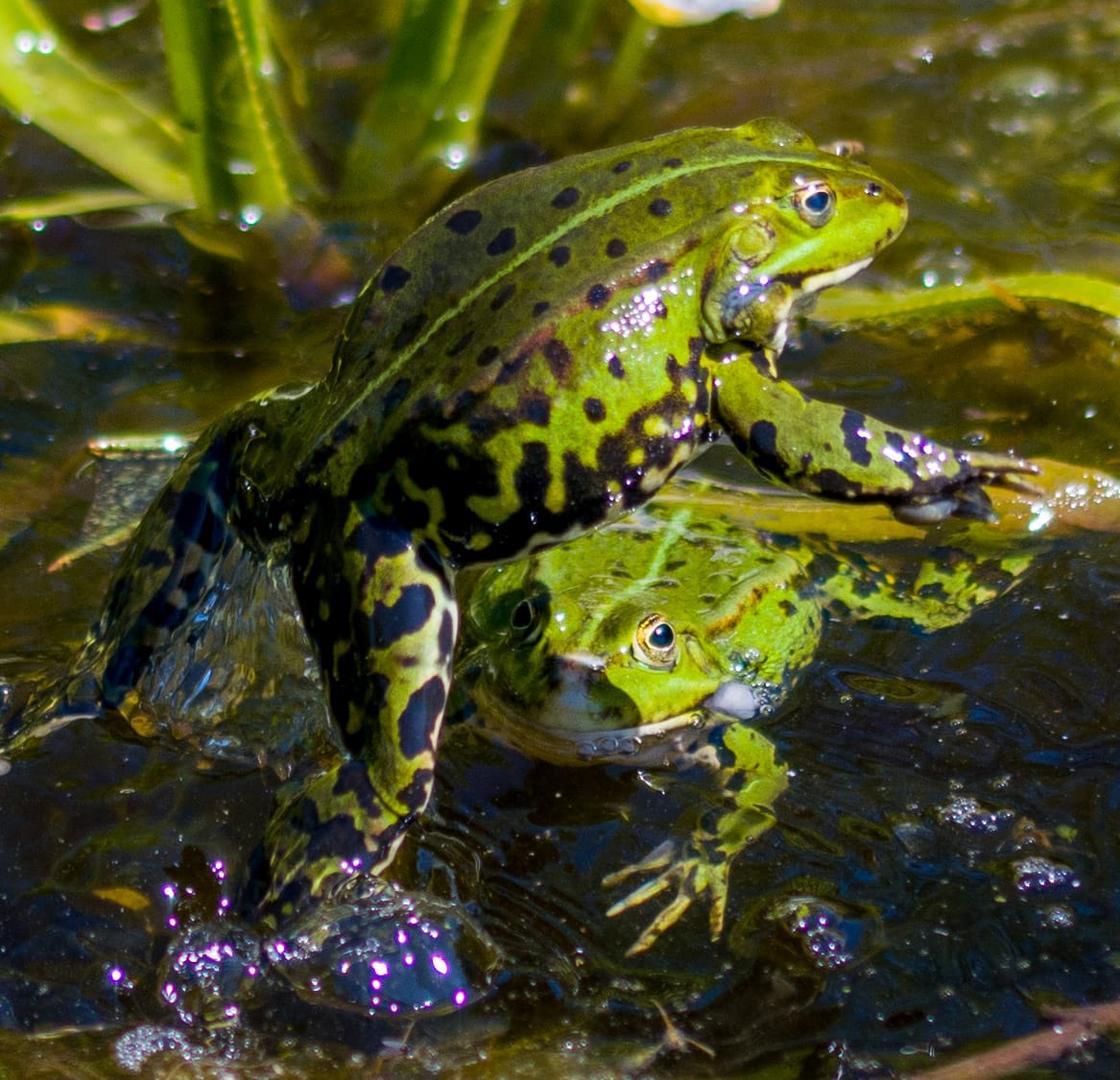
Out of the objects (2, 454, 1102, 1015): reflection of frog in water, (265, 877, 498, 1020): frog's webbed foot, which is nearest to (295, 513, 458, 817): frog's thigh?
(265, 877, 498, 1020): frog's webbed foot

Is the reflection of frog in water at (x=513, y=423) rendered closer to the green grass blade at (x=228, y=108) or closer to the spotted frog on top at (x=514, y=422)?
the spotted frog on top at (x=514, y=422)

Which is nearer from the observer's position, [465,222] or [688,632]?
[465,222]

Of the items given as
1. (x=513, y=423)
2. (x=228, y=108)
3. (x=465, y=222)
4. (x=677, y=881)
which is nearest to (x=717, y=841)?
(x=677, y=881)

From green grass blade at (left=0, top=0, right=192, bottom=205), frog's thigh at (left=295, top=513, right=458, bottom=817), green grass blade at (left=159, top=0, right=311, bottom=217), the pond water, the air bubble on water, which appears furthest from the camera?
the air bubble on water

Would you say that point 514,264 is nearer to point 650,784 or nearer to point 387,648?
point 387,648

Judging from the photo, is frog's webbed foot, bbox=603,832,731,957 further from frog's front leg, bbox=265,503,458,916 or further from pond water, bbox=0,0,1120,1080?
frog's front leg, bbox=265,503,458,916

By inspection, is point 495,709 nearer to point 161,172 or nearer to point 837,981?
point 837,981

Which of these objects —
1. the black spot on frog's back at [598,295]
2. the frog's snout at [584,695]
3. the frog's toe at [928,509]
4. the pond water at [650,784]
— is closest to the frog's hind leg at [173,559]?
the pond water at [650,784]
